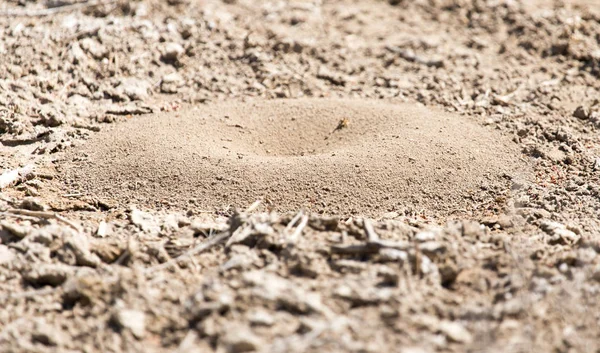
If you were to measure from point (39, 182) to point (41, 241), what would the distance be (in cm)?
88

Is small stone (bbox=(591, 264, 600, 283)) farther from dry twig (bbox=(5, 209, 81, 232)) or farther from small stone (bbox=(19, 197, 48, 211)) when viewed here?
small stone (bbox=(19, 197, 48, 211))

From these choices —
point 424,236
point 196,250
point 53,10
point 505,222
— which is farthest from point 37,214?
point 53,10

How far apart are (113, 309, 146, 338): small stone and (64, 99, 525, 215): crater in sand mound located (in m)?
1.10

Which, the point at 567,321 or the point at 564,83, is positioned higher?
the point at 564,83

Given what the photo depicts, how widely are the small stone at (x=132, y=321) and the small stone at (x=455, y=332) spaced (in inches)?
43.0

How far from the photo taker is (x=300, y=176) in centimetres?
362

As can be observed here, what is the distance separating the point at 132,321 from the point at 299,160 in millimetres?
1546

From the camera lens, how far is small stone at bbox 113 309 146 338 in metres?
2.45

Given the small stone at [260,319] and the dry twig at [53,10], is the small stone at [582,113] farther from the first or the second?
the dry twig at [53,10]

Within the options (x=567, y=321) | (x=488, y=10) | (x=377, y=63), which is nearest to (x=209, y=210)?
(x=567, y=321)

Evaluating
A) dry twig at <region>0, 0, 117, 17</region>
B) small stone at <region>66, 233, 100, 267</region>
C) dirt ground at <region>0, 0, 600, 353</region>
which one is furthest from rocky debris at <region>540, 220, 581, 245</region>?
dry twig at <region>0, 0, 117, 17</region>

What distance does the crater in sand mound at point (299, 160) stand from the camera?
11.8 feet

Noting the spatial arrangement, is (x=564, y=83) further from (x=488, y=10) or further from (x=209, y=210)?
(x=209, y=210)

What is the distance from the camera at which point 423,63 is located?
17.0 ft
